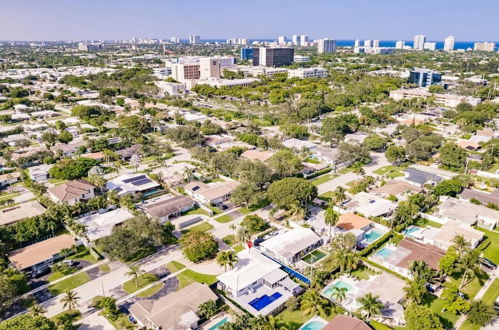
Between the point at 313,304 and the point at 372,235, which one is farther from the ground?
the point at 313,304

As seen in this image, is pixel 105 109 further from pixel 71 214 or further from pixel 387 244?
pixel 387 244

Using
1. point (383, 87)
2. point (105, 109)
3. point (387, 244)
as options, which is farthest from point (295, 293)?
point (383, 87)

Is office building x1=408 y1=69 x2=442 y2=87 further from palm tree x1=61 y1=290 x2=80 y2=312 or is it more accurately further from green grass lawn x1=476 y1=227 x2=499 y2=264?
palm tree x1=61 y1=290 x2=80 y2=312

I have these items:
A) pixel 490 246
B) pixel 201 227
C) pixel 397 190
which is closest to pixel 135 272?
pixel 201 227

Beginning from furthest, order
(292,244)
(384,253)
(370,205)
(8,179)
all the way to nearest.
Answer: (8,179)
(370,205)
(384,253)
(292,244)

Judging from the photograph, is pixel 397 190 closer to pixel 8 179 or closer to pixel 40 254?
pixel 40 254

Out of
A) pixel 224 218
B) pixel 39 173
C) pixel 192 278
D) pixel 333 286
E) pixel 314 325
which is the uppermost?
pixel 39 173
